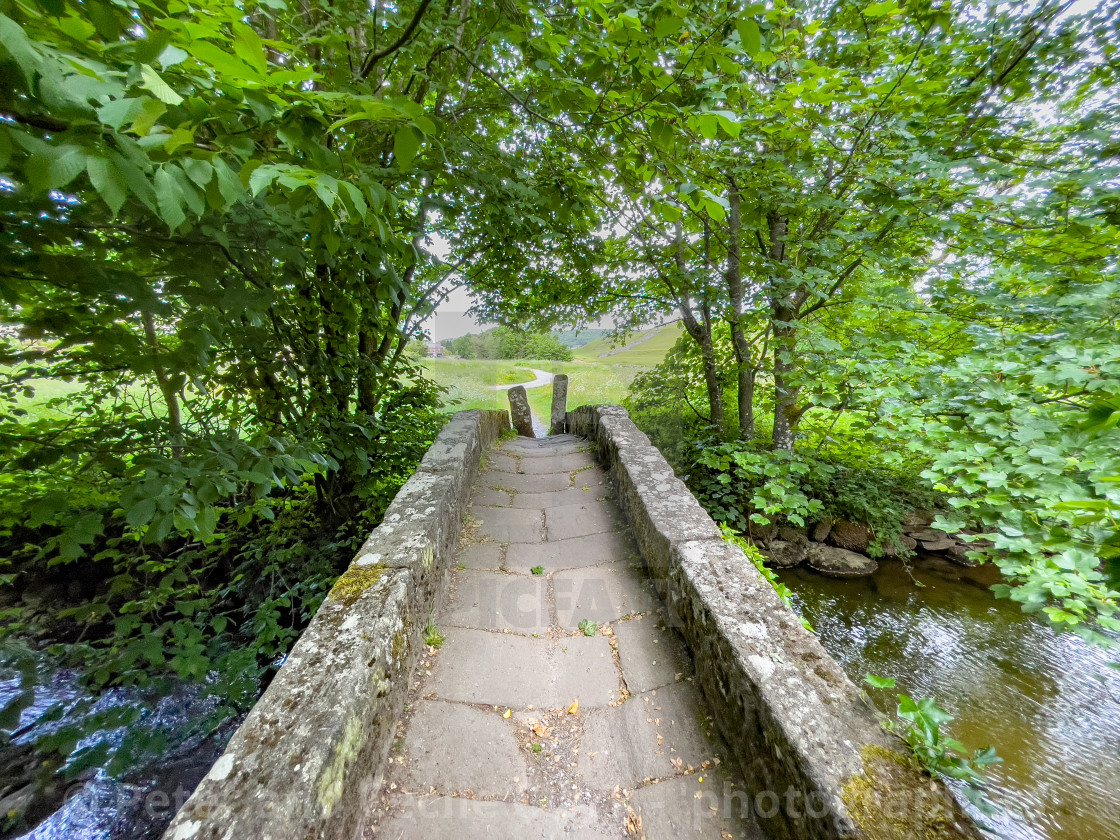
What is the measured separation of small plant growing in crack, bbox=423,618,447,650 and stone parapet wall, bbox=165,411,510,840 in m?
0.05

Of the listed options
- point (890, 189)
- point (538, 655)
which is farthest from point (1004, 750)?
point (890, 189)

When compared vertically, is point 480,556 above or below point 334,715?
below

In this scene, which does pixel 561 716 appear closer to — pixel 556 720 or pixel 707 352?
pixel 556 720

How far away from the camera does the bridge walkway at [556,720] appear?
4.34ft

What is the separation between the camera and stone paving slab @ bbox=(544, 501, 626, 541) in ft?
10.2

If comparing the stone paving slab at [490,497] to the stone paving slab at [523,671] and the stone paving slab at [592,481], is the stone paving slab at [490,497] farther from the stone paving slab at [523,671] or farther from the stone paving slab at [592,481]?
the stone paving slab at [523,671]

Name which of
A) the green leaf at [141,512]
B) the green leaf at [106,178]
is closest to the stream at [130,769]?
the green leaf at [141,512]

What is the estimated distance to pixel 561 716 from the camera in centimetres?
169

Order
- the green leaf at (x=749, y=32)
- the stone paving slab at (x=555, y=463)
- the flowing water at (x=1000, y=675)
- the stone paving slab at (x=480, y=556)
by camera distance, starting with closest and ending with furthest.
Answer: the green leaf at (x=749, y=32)
the stone paving slab at (x=480, y=556)
the flowing water at (x=1000, y=675)
the stone paving slab at (x=555, y=463)

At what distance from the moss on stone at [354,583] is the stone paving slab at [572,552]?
3.13 feet

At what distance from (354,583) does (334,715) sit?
2.03ft

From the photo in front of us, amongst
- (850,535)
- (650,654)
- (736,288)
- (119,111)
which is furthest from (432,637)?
(850,535)

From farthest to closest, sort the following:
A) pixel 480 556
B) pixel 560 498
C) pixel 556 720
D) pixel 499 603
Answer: pixel 560 498 < pixel 480 556 < pixel 499 603 < pixel 556 720

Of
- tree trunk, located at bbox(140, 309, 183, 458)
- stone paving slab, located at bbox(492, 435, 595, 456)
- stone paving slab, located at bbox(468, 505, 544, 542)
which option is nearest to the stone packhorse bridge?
stone paving slab, located at bbox(468, 505, 544, 542)
